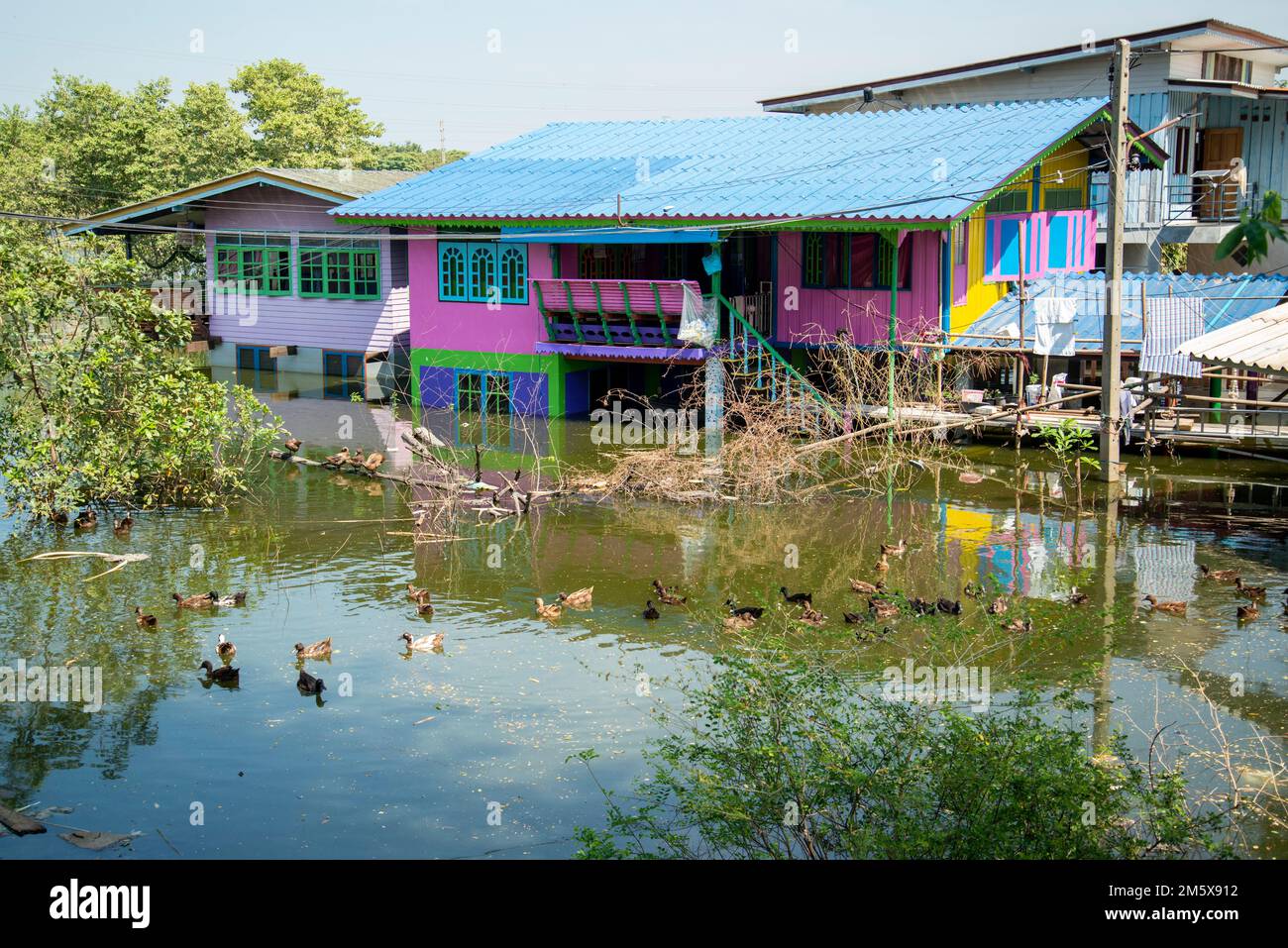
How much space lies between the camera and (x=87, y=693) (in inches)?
523

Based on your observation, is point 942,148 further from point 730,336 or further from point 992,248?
point 730,336

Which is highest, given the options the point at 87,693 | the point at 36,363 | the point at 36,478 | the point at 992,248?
the point at 992,248

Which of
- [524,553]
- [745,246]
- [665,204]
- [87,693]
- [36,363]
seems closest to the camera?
[87,693]

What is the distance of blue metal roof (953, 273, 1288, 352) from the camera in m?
25.6

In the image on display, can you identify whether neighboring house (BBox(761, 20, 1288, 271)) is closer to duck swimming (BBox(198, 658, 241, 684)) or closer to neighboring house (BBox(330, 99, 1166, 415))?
neighboring house (BBox(330, 99, 1166, 415))

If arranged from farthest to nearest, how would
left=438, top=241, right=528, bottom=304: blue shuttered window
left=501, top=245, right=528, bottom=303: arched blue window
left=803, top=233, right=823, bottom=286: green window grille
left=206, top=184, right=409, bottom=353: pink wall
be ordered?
left=206, top=184, right=409, bottom=353: pink wall, left=438, top=241, right=528, bottom=304: blue shuttered window, left=501, top=245, right=528, bottom=303: arched blue window, left=803, top=233, right=823, bottom=286: green window grille

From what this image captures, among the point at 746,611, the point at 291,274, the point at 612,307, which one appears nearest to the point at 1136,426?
the point at 612,307

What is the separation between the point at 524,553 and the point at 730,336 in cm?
946

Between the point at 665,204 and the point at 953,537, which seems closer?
the point at 953,537

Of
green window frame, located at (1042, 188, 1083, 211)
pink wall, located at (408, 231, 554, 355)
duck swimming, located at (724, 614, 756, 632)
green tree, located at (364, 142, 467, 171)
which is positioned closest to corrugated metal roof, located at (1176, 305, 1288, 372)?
duck swimming, located at (724, 614, 756, 632)

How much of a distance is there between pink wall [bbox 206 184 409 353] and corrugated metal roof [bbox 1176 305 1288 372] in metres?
20.8

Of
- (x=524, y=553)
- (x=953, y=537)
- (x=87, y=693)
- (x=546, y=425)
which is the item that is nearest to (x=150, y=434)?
(x=524, y=553)

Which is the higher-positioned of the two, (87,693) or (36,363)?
(36,363)
